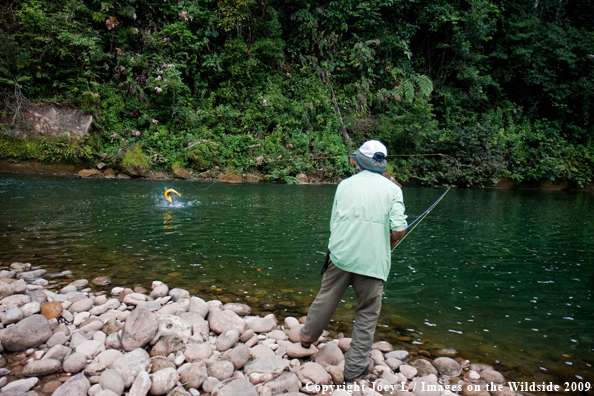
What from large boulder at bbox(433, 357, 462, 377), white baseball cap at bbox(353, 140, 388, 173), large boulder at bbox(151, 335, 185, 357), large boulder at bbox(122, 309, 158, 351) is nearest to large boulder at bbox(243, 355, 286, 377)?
large boulder at bbox(151, 335, 185, 357)

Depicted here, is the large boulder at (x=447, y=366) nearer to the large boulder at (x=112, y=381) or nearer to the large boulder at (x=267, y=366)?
the large boulder at (x=267, y=366)

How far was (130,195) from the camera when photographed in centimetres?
1246

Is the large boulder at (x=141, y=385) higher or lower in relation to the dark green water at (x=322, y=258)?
higher

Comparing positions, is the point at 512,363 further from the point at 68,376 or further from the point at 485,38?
the point at 485,38

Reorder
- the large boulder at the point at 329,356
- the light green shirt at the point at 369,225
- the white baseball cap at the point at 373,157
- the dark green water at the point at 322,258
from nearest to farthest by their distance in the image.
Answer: the light green shirt at the point at 369,225 < the white baseball cap at the point at 373,157 < the large boulder at the point at 329,356 < the dark green water at the point at 322,258

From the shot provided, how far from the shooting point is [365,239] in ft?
9.71

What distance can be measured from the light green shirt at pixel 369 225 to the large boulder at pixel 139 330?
1.81 meters

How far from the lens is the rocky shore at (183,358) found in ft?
9.29

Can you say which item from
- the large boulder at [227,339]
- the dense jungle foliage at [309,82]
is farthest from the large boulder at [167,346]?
the dense jungle foliage at [309,82]

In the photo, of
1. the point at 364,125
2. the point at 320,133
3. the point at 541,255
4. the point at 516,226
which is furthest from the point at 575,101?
the point at 541,255

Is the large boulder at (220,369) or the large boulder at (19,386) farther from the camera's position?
the large boulder at (220,369)

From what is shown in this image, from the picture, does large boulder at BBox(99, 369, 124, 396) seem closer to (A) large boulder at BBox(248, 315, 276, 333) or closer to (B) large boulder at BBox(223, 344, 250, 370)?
(B) large boulder at BBox(223, 344, 250, 370)

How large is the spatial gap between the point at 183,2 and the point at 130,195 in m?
14.0

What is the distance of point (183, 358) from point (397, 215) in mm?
2214
